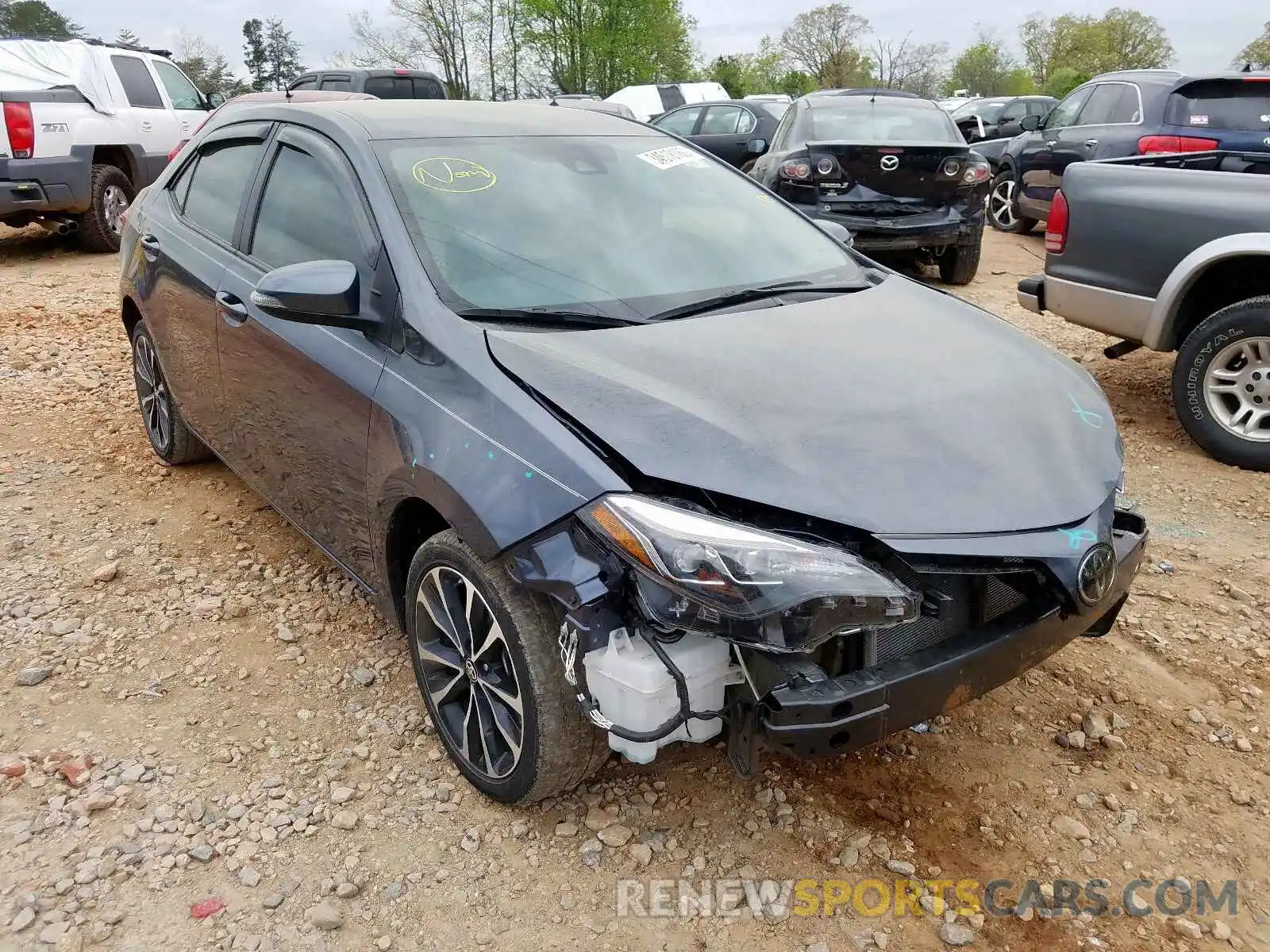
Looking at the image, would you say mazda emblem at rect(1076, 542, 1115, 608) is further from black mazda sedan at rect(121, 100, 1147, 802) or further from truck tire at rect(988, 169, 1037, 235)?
truck tire at rect(988, 169, 1037, 235)

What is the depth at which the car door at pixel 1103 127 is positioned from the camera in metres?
9.27

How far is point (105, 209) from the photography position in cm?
997

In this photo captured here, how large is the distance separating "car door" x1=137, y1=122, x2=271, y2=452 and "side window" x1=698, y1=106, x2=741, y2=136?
1178cm

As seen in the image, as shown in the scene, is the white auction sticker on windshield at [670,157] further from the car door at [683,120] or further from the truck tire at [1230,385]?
the car door at [683,120]

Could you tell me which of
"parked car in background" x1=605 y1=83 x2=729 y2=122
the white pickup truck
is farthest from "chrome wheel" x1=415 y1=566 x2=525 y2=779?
"parked car in background" x1=605 y1=83 x2=729 y2=122

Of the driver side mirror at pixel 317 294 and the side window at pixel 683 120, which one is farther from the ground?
the driver side mirror at pixel 317 294

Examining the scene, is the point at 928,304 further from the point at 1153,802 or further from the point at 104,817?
the point at 104,817

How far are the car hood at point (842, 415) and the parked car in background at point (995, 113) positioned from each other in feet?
45.0

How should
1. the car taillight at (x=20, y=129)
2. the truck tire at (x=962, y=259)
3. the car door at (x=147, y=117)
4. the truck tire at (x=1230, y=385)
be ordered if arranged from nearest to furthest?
1. the truck tire at (x=1230, y=385)
2. the truck tire at (x=962, y=259)
3. the car taillight at (x=20, y=129)
4. the car door at (x=147, y=117)

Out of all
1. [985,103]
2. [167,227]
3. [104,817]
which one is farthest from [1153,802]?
[985,103]

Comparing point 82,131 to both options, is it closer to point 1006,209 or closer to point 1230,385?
point 1230,385

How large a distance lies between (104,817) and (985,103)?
24.5 metres

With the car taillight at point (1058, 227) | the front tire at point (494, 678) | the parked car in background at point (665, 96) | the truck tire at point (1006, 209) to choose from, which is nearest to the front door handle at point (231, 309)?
the front tire at point (494, 678)

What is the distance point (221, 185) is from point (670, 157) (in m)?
1.73
